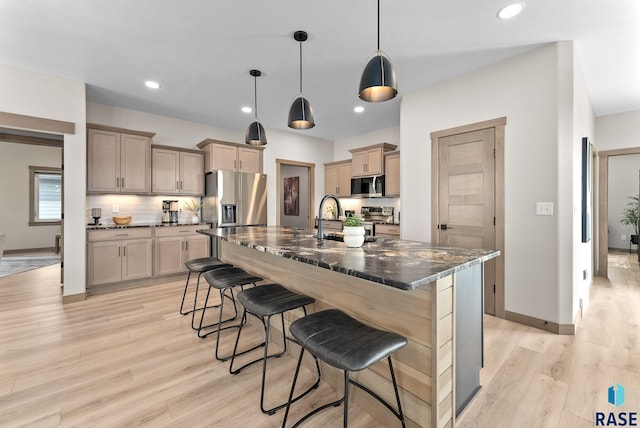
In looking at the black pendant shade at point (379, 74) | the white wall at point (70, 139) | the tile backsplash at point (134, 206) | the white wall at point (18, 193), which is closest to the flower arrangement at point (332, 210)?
the tile backsplash at point (134, 206)

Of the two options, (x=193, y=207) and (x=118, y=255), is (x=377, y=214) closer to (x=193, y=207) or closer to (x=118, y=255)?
(x=193, y=207)

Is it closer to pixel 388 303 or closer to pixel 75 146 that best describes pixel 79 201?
pixel 75 146

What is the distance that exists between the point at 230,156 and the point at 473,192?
3.86 metres

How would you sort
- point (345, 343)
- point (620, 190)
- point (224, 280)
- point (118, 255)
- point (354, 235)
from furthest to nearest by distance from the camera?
point (620, 190) < point (118, 255) < point (224, 280) < point (354, 235) < point (345, 343)

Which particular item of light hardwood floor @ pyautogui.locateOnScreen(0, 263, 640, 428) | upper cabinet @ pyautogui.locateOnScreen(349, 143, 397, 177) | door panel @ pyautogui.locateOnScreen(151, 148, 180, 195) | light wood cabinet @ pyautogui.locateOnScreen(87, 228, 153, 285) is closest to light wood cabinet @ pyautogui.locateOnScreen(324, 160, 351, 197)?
upper cabinet @ pyautogui.locateOnScreen(349, 143, 397, 177)

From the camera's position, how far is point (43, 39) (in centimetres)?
270

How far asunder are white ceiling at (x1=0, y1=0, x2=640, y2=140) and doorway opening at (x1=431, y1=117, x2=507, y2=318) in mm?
774

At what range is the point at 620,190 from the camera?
692 cm

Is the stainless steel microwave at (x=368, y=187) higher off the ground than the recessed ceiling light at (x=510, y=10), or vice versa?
the recessed ceiling light at (x=510, y=10)

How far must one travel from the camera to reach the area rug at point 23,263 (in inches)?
203

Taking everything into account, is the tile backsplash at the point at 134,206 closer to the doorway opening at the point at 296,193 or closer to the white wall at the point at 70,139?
the white wall at the point at 70,139

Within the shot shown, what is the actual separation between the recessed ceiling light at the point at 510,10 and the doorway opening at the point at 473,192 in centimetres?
101

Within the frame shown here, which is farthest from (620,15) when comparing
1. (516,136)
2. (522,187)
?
(522,187)

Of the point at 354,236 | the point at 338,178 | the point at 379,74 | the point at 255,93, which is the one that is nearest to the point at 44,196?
the point at 255,93
